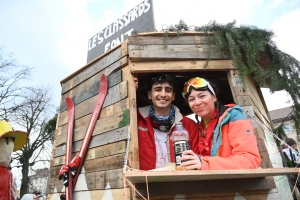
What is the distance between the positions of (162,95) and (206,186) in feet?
3.71

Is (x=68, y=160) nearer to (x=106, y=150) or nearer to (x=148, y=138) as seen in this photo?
(x=106, y=150)

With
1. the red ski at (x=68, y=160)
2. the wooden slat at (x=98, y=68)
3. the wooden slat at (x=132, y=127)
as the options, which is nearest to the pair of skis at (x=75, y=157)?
the red ski at (x=68, y=160)

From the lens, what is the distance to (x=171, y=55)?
8.30 feet

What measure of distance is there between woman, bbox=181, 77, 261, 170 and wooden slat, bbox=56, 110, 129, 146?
714 millimetres

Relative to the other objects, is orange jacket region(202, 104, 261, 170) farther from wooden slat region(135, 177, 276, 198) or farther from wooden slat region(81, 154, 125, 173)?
wooden slat region(81, 154, 125, 173)

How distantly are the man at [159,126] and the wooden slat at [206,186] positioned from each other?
1.63 feet

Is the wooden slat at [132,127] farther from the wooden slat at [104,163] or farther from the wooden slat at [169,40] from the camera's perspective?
the wooden slat at [169,40]

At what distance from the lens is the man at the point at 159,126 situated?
2414mm

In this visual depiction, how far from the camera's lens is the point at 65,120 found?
3176mm

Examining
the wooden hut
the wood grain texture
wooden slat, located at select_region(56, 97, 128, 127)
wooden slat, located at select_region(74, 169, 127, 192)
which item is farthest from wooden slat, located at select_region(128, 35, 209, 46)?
wooden slat, located at select_region(74, 169, 127, 192)

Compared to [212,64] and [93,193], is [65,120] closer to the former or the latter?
[93,193]

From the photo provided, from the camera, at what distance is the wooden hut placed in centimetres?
192

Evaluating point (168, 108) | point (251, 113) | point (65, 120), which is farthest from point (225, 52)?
point (65, 120)

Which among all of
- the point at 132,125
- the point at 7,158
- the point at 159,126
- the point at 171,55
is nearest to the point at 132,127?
the point at 132,125
